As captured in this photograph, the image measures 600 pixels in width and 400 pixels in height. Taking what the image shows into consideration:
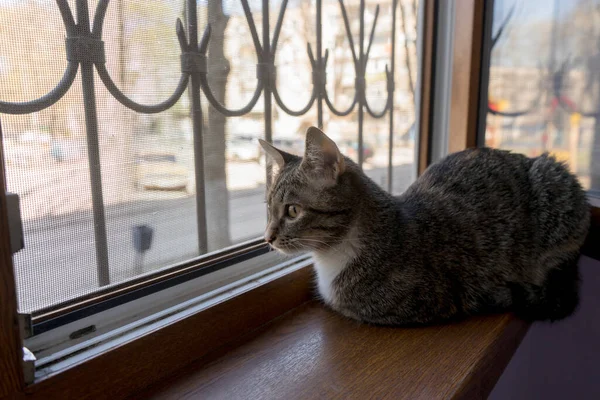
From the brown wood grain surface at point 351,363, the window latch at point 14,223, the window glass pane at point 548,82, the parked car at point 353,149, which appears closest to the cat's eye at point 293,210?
the brown wood grain surface at point 351,363

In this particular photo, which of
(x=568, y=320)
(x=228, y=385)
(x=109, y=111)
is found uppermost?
(x=109, y=111)

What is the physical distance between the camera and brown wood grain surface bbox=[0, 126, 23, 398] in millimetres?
466

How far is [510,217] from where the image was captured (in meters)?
1.01

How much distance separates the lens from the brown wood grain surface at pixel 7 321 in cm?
47

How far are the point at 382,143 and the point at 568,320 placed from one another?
2.43ft

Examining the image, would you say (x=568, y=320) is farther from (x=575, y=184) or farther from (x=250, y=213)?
(x=250, y=213)

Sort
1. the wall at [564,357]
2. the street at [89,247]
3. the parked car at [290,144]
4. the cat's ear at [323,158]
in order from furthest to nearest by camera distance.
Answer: the wall at [564,357] → the parked car at [290,144] → the cat's ear at [323,158] → the street at [89,247]

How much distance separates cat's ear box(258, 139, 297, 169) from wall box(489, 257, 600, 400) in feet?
2.66

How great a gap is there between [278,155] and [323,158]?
114 mm

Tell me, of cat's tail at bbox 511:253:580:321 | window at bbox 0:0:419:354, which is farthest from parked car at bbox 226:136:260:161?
cat's tail at bbox 511:253:580:321

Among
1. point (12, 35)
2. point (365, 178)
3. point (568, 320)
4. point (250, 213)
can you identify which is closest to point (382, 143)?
point (365, 178)

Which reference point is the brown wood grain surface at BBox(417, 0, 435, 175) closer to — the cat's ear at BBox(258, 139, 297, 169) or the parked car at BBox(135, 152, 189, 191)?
the cat's ear at BBox(258, 139, 297, 169)

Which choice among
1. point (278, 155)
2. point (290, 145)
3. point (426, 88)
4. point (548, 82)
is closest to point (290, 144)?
point (290, 145)

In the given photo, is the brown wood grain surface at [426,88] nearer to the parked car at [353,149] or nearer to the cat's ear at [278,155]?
the parked car at [353,149]
